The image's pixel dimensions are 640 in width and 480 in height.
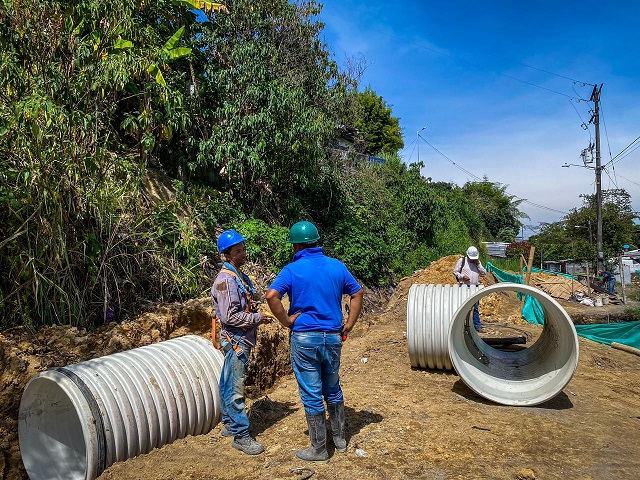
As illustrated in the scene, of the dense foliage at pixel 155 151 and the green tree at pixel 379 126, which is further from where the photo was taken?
the green tree at pixel 379 126

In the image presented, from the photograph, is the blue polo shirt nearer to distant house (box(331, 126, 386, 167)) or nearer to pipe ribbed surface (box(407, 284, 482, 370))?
pipe ribbed surface (box(407, 284, 482, 370))

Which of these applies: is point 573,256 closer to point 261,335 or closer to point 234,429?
point 261,335

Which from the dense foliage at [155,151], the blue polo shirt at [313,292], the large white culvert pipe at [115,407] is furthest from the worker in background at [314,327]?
the dense foliage at [155,151]

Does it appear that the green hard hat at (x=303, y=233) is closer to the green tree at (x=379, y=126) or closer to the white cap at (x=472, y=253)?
the white cap at (x=472, y=253)

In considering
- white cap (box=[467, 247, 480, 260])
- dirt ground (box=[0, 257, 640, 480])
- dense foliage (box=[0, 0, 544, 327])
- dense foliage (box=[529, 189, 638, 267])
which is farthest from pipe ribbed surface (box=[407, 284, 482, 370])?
dense foliage (box=[529, 189, 638, 267])

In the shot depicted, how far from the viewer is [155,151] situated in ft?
35.7

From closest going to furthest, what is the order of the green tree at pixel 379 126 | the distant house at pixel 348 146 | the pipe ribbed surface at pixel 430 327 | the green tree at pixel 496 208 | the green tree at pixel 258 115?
1. the pipe ribbed surface at pixel 430 327
2. the green tree at pixel 258 115
3. the distant house at pixel 348 146
4. the green tree at pixel 379 126
5. the green tree at pixel 496 208

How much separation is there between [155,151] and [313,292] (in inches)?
321

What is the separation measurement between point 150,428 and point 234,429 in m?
0.68

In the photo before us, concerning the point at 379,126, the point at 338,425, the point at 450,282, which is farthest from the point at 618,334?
the point at 379,126

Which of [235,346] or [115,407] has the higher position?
[235,346]

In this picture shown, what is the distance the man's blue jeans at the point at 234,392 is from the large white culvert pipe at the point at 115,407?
33cm

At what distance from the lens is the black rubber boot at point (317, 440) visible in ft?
12.7

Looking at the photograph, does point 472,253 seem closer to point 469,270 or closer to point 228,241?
point 469,270
